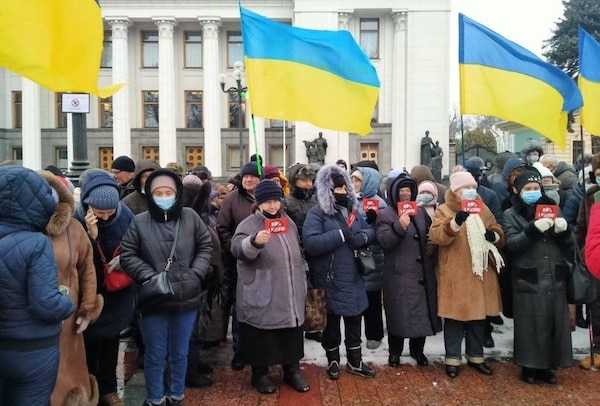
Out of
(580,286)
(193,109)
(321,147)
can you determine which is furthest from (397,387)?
(193,109)

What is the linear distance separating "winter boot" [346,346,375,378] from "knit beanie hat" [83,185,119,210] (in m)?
2.67

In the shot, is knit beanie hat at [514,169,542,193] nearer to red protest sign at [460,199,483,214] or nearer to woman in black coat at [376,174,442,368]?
red protest sign at [460,199,483,214]

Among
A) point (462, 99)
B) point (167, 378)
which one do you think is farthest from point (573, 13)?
point (167, 378)

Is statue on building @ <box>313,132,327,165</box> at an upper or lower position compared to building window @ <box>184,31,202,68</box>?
lower

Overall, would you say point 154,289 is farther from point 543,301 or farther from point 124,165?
point 543,301

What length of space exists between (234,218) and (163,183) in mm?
1543

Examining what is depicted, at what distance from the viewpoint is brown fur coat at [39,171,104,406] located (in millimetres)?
3490

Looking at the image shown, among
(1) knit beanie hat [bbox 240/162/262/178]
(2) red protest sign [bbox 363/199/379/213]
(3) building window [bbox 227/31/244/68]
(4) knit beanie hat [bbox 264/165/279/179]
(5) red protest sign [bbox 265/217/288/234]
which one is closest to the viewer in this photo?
(5) red protest sign [bbox 265/217/288/234]

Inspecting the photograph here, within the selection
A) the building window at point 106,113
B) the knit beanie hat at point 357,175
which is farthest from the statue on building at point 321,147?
the knit beanie hat at point 357,175

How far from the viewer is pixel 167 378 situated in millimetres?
4391

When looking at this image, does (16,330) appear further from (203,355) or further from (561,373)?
(561,373)

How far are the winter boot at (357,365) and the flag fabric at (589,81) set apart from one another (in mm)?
3044

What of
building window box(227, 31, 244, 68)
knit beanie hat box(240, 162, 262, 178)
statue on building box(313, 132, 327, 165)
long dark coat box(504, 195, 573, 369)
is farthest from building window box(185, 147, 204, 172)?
long dark coat box(504, 195, 573, 369)

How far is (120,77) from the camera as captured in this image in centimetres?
3462
